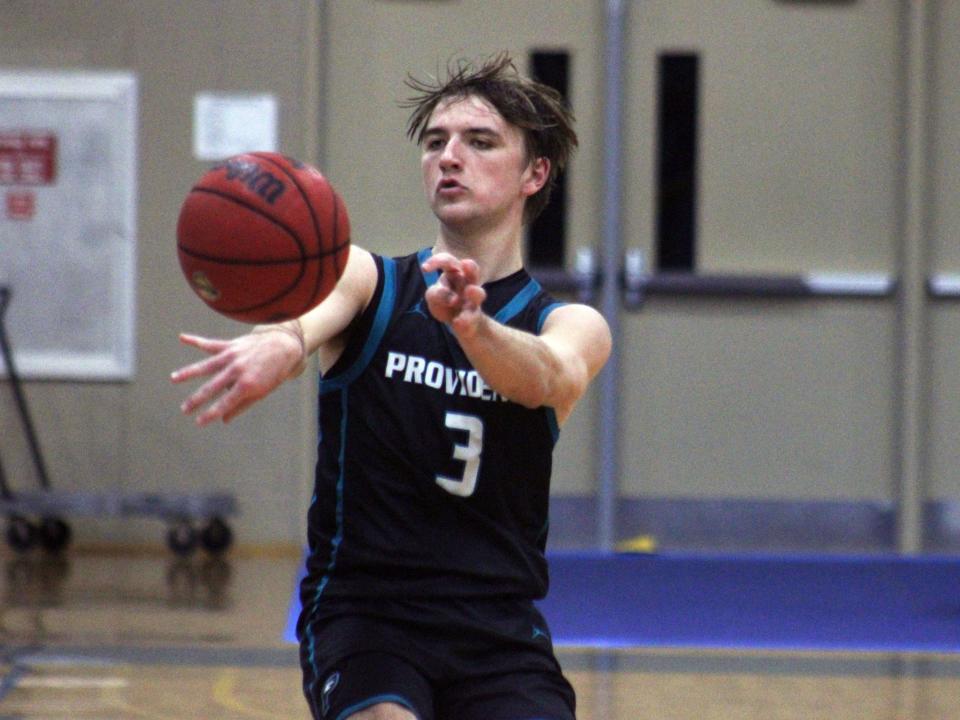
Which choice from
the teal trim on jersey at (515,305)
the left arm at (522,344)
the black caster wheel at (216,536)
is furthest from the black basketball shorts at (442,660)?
the black caster wheel at (216,536)

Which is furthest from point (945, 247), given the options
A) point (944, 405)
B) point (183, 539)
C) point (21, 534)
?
point (21, 534)

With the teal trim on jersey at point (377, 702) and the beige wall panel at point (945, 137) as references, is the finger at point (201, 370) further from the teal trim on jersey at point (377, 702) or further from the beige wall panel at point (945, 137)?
the beige wall panel at point (945, 137)

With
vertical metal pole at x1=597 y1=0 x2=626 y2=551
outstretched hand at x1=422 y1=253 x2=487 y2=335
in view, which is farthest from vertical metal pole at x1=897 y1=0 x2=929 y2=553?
outstretched hand at x1=422 y1=253 x2=487 y2=335

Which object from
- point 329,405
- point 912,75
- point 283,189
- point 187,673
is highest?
point 912,75

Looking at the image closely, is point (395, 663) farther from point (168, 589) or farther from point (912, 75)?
point (912, 75)

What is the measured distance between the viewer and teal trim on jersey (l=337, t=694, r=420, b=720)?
2.40 meters

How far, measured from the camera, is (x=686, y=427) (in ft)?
Answer: 24.8

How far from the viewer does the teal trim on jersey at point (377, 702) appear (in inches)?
94.7

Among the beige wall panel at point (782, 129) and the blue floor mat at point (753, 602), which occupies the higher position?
the beige wall panel at point (782, 129)

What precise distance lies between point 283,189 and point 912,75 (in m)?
5.66

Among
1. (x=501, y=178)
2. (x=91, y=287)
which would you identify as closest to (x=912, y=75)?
(x=91, y=287)

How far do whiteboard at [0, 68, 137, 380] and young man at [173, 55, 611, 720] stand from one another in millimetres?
5107

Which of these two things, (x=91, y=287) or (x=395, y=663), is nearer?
(x=395, y=663)

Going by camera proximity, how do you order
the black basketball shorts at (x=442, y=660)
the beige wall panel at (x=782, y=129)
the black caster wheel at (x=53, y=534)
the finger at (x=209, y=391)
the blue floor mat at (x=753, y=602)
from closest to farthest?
the finger at (x=209, y=391), the black basketball shorts at (x=442, y=660), the blue floor mat at (x=753, y=602), the black caster wheel at (x=53, y=534), the beige wall panel at (x=782, y=129)
